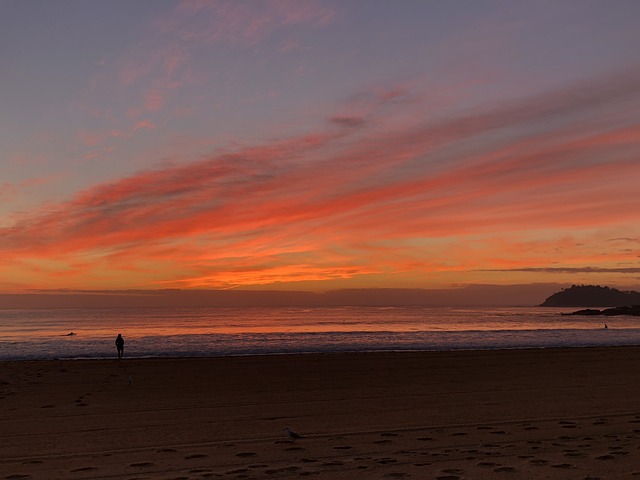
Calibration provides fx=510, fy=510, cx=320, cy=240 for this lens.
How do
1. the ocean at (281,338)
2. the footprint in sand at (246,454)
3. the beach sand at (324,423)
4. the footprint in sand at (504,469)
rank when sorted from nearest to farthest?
the footprint in sand at (504,469), the beach sand at (324,423), the footprint in sand at (246,454), the ocean at (281,338)

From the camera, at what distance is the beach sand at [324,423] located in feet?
25.2

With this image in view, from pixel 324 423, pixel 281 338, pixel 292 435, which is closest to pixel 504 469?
pixel 292 435

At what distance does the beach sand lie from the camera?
7.68 m

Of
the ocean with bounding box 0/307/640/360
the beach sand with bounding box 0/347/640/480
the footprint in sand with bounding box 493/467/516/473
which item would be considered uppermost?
the footprint in sand with bounding box 493/467/516/473

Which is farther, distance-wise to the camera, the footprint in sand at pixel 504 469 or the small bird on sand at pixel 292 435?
the small bird on sand at pixel 292 435

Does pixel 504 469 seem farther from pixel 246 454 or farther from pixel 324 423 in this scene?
pixel 324 423

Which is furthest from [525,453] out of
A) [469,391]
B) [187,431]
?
[469,391]

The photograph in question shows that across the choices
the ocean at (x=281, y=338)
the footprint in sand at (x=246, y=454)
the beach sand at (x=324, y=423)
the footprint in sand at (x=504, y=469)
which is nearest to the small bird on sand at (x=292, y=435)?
the beach sand at (x=324, y=423)

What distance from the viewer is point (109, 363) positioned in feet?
85.6

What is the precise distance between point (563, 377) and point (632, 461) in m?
12.7

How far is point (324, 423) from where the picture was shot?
37.2 ft

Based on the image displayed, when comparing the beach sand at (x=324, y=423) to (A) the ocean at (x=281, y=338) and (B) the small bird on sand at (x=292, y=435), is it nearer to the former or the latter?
(B) the small bird on sand at (x=292, y=435)

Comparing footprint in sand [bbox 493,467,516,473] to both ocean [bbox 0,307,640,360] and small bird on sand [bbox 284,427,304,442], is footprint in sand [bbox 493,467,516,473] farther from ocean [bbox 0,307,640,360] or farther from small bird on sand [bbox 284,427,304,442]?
ocean [bbox 0,307,640,360]

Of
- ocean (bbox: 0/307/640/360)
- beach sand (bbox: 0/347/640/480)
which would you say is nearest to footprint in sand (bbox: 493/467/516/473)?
beach sand (bbox: 0/347/640/480)
